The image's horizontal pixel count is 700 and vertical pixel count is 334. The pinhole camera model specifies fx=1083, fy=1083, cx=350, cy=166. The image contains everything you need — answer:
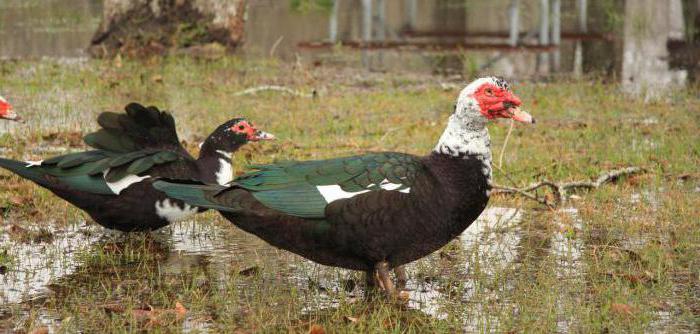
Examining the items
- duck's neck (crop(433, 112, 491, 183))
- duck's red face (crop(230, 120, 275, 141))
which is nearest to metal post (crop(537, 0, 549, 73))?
duck's red face (crop(230, 120, 275, 141))

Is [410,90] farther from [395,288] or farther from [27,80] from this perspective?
[395,288]

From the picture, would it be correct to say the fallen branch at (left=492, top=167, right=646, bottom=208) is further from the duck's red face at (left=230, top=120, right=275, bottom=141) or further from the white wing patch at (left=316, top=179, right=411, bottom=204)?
the white wing patch at (left=316, top=179, right=411, bottom=204)

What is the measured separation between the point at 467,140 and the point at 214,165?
2080 millimetres

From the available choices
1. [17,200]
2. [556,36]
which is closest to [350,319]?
[17,200]

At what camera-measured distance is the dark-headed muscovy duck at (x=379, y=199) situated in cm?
522

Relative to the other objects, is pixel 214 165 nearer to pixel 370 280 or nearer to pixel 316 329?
pixel 370 280

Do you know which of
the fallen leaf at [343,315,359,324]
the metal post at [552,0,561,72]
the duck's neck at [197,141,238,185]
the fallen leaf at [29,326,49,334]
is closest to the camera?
the fallen leaf at [29,326,49,334]

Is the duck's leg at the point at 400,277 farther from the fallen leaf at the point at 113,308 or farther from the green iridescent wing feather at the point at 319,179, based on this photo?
the fallen leaf at the point at 113,308

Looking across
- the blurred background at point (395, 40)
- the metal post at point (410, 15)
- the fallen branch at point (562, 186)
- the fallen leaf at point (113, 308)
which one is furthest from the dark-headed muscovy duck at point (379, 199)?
the metal post at point (410, 15)

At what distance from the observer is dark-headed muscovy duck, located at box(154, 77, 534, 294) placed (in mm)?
5219

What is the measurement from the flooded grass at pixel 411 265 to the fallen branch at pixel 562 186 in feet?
0.27

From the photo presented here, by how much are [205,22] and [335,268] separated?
397 inches

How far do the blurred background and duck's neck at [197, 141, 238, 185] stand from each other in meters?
5.90

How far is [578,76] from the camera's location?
44.0 feet
